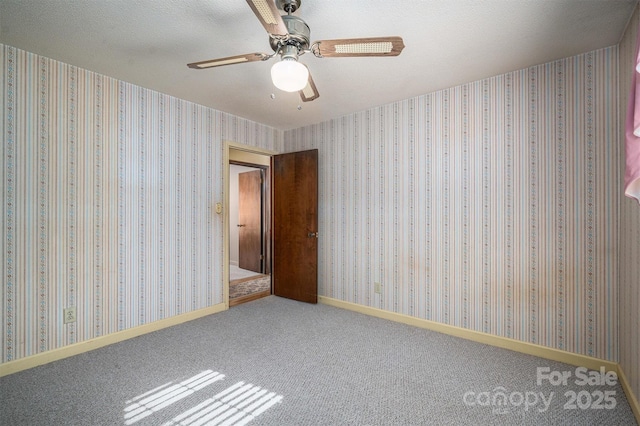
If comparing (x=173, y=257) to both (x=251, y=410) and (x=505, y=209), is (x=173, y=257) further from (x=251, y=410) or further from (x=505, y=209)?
(x=505, y=209)

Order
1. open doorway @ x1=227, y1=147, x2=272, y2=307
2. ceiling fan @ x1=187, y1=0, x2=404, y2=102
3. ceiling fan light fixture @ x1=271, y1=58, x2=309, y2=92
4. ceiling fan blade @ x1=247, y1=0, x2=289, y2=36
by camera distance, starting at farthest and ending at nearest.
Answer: open doorway @ x1=227, y1=147, x2=272, y2=307
ceiling fan light fixture @ x1=271, y1=58, x2=309, y2=92
ceiling fan @ x1=187, y1=0, x2=404, y2=102
ceiling fan blade @ x1=247, y1=0, x2=289, y2=36

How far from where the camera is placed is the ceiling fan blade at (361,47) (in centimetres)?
146

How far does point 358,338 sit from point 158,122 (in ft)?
9.73

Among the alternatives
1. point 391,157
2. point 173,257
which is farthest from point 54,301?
point 391,157

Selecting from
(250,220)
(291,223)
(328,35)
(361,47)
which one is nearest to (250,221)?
(250,220)

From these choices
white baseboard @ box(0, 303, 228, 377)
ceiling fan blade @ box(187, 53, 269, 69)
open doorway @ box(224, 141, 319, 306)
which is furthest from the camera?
open doorway @ box(224, 141, 319, 306)

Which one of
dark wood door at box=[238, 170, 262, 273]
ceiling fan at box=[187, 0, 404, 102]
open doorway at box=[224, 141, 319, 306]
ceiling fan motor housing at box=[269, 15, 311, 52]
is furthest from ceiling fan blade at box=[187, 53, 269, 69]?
dark wood door at box=[238, 170, 262, 273]

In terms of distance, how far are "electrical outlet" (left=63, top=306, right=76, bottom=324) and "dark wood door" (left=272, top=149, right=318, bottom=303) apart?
2299mm

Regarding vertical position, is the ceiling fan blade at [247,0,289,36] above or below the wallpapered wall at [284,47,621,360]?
above

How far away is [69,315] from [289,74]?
105 inches

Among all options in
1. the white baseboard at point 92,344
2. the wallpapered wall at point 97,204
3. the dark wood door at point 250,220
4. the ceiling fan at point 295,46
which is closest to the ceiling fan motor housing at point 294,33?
the ceiling fan at point 295,46

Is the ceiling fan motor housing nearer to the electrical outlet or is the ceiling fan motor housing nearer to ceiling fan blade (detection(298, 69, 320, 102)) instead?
ceiling fan blade (detection(298, 69, 320, 102))

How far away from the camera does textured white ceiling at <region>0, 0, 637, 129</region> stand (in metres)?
1.77

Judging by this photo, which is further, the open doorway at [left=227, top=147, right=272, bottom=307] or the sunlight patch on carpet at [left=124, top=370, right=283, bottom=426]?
the open doorway at [left=227, top=147, right=272, bottom=307]
